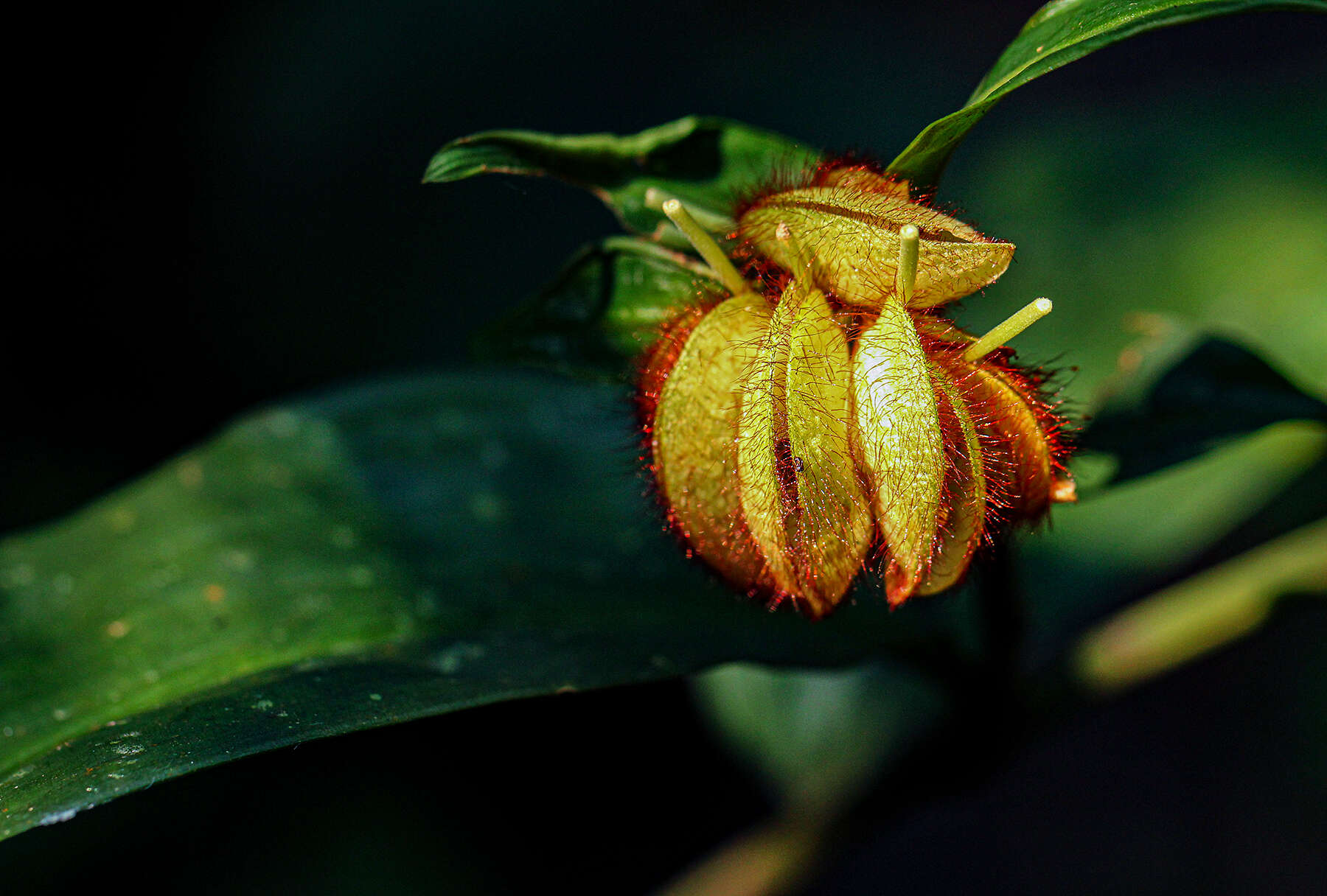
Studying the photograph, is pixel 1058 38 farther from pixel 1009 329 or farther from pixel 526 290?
pixel 526 290

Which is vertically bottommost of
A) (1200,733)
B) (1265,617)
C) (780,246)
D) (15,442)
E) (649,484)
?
(1200,733)

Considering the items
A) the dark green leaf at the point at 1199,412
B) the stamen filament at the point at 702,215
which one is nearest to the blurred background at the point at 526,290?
the dark green leaf at the point at 1199,412

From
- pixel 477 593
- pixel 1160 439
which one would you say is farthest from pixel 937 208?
pixel 477 593

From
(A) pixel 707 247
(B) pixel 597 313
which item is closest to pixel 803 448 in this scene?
(A) pixel 707 247

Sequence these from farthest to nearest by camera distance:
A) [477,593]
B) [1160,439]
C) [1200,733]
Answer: [1200,733] < [477,593] < [1160,439]

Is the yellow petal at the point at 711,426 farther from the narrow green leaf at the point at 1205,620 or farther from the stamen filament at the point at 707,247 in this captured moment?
the narrow green leaf at the point at 1205,620

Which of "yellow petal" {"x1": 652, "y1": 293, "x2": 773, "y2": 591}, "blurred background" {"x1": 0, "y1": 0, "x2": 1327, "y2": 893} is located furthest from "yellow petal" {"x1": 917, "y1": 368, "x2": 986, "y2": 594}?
"blurred background" {"x1": 0, "y1": 0, "x2": 1327, "y2": 893}

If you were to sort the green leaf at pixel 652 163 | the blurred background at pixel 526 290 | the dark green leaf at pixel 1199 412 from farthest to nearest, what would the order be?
the blurred background at pixel 526 290
the dark green leaf at pixel 1199 412
the green leaf at pixel 652 163

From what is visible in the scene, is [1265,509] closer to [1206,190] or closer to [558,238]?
[1206,190]
